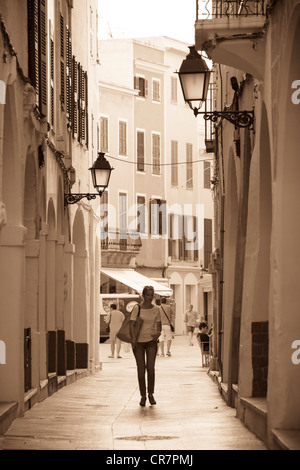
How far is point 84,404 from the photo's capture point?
1922 cm

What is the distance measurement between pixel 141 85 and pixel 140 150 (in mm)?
3611

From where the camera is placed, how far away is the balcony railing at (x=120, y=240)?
59.0m

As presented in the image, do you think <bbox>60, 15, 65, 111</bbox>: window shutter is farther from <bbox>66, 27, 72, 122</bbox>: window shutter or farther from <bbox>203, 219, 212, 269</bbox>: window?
<bbox>203, 219, 212, 269</bbox>: window

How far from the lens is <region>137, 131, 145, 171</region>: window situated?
6384cm

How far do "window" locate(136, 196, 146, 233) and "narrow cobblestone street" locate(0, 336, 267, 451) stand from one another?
3688 cm

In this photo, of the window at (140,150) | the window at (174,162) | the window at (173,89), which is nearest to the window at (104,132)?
the window at (140,150)

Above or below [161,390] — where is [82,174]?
above

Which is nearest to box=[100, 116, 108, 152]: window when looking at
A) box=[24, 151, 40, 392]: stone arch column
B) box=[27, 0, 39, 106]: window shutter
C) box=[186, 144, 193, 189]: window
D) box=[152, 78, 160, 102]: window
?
box=[152, 78, 160, 102]: window

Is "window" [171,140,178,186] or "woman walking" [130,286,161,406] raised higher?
"window" [171,140,178,186]

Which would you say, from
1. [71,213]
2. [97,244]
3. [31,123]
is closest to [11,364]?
[31,123]

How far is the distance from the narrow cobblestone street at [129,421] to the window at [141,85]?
131 ft

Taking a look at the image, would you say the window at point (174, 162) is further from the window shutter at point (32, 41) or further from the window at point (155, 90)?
the window shutter at point (32, 41)

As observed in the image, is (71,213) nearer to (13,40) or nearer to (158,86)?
(13,40)
